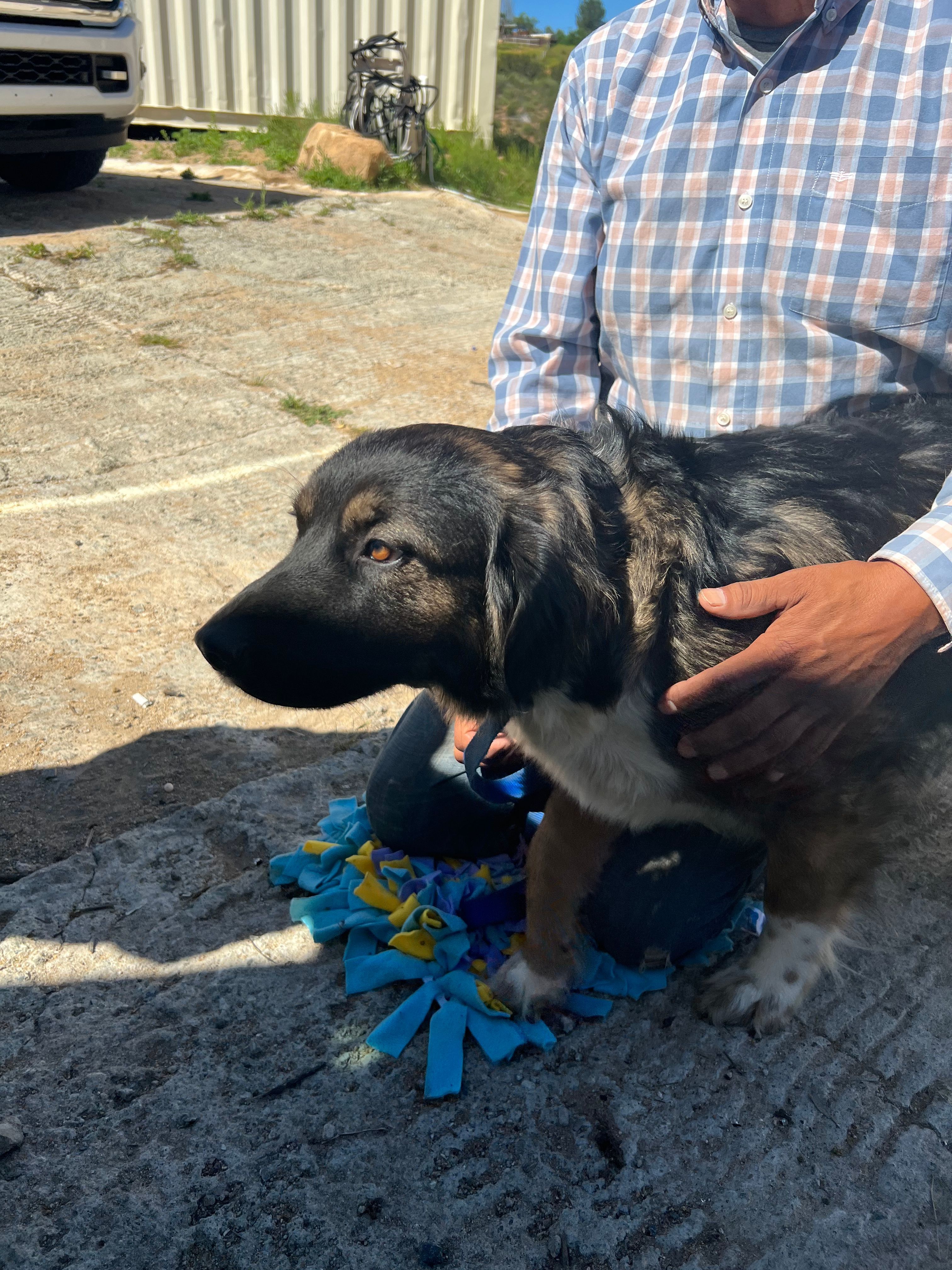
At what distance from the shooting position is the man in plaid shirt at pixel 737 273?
7.11 ft

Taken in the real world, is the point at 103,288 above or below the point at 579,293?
below

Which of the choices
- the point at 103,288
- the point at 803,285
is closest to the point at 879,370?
the point at 803,285

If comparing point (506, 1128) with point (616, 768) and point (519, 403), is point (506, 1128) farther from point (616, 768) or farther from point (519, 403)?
point (519, 403)

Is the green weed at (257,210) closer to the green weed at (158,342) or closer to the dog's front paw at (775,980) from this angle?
the green weed at (158,342)

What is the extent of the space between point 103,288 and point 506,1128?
21.6ft

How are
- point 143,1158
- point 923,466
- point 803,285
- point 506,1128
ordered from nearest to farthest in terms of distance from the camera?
point 143,1158 < point 506,1128 < point 923,466 < point 803,285

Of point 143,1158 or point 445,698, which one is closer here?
point 143,1158

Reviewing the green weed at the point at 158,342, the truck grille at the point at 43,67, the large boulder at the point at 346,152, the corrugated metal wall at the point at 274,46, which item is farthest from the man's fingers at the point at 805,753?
the corrugated metal wall at the point at 274,46

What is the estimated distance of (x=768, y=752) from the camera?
211 cm

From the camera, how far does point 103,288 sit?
23.2 ft

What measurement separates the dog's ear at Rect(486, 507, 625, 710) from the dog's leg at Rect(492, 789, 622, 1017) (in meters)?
0.58

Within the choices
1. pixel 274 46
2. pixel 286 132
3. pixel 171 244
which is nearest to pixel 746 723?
pixel 171 244

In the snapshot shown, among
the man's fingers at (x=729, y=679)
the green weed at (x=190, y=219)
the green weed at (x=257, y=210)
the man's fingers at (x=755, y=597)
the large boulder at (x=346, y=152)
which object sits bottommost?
the man's fingers at (x=729, y=679)

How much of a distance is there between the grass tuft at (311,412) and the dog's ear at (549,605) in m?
3.86
